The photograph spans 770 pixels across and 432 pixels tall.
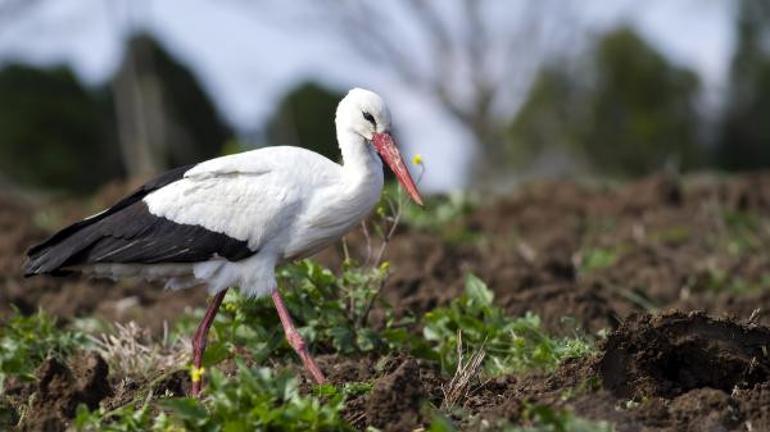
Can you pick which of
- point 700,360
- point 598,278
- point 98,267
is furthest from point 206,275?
point 598,278

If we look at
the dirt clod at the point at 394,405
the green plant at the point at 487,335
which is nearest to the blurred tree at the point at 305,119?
the green plant at the point at 487,335

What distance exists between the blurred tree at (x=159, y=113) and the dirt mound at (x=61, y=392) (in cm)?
1521

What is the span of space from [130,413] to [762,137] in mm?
19684

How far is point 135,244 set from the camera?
6.09 meters

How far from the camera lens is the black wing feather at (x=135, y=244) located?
19.7 ft

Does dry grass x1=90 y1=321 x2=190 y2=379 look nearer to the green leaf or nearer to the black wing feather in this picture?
the black wing feather

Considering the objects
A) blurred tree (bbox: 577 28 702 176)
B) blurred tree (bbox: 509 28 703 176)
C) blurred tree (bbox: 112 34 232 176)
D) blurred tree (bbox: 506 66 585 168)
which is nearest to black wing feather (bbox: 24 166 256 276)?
blurred tree (bbox: 112 34 232 176)

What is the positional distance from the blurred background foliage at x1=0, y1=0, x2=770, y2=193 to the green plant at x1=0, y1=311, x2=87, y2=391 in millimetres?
14281

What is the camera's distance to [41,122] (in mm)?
21719

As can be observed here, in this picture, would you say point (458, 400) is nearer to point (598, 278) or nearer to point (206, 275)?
point (206, 275)

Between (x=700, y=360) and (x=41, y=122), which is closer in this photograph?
(x=700, y=360)

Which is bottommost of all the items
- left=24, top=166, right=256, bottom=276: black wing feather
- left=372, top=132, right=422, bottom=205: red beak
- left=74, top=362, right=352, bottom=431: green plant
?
left=74, top=362, right=352, bottom=431: green plant

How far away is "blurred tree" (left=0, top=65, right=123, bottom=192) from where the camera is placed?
70.7ft

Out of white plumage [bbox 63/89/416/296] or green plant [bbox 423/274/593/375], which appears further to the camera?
green plant [bbox 423/274/593/375]
